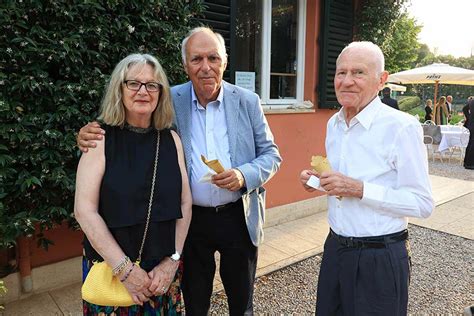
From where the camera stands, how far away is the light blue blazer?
2182 millimetres

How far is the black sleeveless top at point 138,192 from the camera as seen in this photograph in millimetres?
1767

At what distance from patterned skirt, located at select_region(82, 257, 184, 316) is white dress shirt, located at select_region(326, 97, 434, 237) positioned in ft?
3.22

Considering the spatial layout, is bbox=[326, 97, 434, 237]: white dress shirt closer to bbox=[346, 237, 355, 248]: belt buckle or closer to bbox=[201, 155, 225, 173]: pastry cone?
bbox=[346, 237, 355, 248]: belt buckle

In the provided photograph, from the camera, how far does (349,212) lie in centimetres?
183

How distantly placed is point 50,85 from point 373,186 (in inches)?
85.8

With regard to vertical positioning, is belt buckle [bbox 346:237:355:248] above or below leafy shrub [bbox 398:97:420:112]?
above

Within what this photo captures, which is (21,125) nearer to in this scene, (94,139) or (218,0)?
(94,139)

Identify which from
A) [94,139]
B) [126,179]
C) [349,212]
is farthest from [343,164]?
[94,139]

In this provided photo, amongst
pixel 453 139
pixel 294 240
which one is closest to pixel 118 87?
pixel 294 240

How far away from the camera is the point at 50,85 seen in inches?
97.0

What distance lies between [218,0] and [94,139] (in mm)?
2836

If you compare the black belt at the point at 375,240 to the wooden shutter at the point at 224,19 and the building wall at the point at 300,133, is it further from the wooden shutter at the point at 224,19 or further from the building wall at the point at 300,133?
the building wall at the point at 300,133

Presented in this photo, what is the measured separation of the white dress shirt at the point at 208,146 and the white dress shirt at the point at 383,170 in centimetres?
71

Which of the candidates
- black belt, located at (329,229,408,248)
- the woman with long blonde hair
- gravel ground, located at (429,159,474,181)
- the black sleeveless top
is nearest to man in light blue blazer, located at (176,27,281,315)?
the black sleeveless top
